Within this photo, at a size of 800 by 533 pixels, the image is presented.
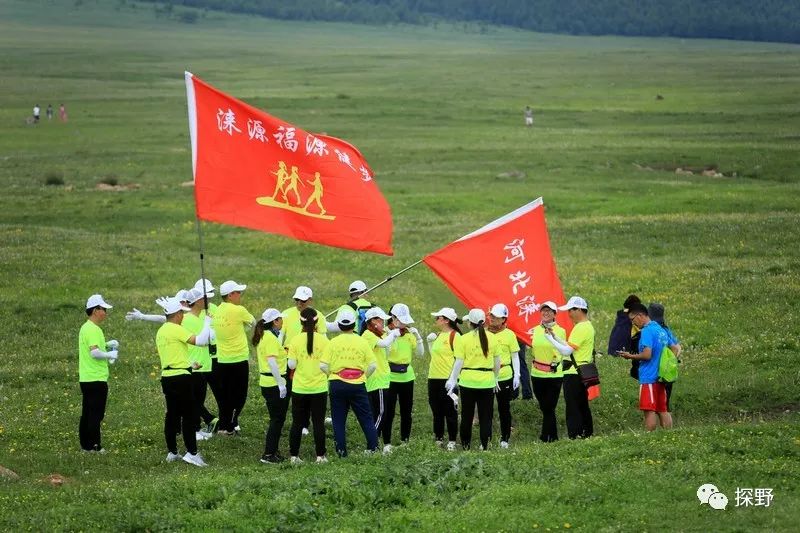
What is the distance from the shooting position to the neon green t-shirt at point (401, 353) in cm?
2088

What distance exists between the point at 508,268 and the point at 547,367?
1.79m

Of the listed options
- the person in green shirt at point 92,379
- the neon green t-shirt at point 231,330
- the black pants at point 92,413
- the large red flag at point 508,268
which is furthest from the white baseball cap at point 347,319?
the black pants at point 92,413

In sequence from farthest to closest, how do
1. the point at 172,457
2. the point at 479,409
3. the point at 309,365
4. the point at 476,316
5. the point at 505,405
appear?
the point at 505,405, the point at 479,409, the point at 172,457, the point at 476,316, the point at 309,365

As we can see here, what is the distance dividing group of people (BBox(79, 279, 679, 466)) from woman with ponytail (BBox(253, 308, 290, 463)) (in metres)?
0.02

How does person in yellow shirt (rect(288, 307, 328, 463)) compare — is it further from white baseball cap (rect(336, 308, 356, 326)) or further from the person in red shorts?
the person in red shorts

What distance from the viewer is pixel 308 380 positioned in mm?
19266

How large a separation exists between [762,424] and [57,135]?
231 feet

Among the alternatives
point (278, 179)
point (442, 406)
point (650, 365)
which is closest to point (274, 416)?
point (442, 406)

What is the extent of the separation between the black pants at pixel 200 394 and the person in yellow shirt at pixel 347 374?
2095 millimetres

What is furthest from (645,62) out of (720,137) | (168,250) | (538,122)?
(168,250)

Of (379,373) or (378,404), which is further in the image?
(378,404)

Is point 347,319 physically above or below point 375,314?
above

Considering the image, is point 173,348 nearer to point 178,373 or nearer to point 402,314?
point 178,373

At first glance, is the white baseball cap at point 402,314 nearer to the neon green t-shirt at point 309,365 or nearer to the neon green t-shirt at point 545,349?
the neon green t-shirt at point 309,365
